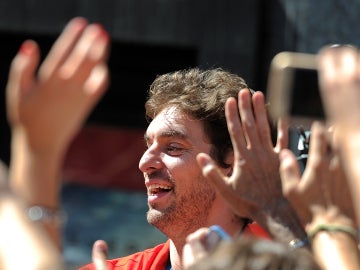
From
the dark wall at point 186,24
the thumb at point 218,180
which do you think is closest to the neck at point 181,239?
the thumb at point 218,180

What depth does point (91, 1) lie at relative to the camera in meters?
8.93

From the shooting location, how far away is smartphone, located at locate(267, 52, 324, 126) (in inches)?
88.0

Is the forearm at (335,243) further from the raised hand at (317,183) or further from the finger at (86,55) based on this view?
the finger at (86,55)

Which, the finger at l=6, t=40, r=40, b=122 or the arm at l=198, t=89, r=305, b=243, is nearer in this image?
the finger at l=6, t=40, r=40, b=122

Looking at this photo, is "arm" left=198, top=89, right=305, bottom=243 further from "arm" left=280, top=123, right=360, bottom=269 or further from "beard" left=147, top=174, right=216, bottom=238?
"beard" left=147, top=174, right=216, bottom=238

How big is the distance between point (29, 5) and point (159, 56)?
47.9 inches

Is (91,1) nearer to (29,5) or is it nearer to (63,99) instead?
(29,5)

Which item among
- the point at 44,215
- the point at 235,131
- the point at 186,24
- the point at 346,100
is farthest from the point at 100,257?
the point at 186,24

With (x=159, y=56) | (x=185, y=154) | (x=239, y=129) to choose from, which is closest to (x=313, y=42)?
(x=159, y=56)

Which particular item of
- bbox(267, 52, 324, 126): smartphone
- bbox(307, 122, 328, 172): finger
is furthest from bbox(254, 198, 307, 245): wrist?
bbox(267, 52, 324, 126): smartphone

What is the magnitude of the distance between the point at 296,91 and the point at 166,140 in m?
1.88

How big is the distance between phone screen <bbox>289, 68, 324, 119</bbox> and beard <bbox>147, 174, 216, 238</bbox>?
5.66ft

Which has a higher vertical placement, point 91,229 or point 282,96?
point 282,96

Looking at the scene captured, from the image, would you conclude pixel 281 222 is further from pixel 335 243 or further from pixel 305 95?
pixel 305 95
